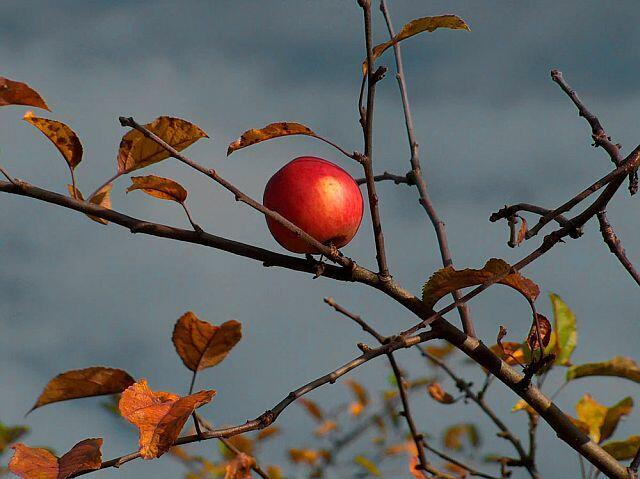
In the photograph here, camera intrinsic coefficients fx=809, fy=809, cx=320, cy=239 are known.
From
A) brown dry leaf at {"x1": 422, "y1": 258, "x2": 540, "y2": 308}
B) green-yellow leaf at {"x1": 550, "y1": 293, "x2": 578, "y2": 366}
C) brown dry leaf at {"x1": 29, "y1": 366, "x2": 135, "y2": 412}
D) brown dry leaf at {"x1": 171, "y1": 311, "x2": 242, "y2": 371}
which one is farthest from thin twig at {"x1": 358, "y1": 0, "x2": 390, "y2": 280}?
green-yellow leaf at {"x1": 550, "y1": 293, "x2": 578, "y2": 366}

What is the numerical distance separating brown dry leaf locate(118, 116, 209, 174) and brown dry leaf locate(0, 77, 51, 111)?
124 millimetres

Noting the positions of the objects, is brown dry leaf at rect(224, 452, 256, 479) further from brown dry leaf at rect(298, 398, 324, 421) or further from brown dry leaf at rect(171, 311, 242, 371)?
brown dry leaf at rect(298, 398, 324, 421)

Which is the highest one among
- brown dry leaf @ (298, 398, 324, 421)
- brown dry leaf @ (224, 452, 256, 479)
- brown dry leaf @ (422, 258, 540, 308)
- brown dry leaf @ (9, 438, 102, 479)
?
brown dry leaf @ (298, 398, 324, 421)

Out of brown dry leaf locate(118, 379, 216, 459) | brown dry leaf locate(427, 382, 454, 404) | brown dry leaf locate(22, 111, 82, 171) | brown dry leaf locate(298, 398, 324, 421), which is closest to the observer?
brown dry leaf locate(118, 379, 216, 459)

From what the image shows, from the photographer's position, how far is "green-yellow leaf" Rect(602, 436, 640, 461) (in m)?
1.62

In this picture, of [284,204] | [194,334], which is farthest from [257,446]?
[284,204]

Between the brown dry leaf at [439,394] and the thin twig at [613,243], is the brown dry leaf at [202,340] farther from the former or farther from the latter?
the brown dry leaf at [439,394]

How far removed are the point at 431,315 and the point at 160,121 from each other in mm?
438

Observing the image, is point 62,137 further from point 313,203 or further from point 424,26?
point 424,26

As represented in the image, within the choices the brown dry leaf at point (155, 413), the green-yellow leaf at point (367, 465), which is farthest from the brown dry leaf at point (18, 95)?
the green-yellow leaf at point (367, 465)

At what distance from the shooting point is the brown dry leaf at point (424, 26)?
109cm

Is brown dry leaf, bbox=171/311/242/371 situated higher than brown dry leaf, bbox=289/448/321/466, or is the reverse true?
brown dry leaf, bbox=289/448/321/466

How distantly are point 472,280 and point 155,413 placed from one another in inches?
17.1

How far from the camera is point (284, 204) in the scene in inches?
44.9
